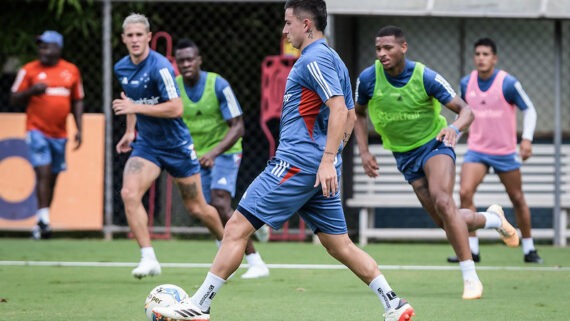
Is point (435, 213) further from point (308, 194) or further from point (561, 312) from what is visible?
point (308, 194)

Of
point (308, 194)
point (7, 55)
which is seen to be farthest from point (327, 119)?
point (7, 55)

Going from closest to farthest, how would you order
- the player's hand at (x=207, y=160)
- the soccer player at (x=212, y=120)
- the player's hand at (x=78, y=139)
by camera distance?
the player's hand at (x=207, y=160) → the soccer player at (x=212, y=120) → the player's hand at (x=78, y=139)

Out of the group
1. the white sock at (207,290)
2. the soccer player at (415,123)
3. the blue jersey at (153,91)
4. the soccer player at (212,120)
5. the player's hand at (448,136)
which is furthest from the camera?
the soccer player at (212,120)

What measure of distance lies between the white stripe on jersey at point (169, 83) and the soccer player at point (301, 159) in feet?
9.58

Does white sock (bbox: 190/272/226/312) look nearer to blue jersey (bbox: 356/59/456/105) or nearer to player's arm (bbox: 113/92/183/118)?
player's arm (bbox: 113/92/183/118)

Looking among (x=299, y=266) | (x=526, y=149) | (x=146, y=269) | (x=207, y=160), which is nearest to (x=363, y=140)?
(x=207, y=160)

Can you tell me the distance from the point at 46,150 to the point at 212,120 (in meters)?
3.99

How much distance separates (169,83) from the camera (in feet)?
31.4

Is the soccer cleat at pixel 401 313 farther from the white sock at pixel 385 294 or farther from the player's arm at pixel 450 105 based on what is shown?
the player's arm at pixel 450 105

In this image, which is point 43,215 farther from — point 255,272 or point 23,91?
point 255,272

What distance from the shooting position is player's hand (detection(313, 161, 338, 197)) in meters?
6.39

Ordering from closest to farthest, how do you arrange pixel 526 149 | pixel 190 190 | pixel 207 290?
pixel 207 290 < pixel 190 190 < pixel 526 149

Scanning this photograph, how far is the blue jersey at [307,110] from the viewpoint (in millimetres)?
6551

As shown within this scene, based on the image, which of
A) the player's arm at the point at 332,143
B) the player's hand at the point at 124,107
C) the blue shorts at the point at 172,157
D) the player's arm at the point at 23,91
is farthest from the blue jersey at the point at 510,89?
the player's arm at the point at 332,143
